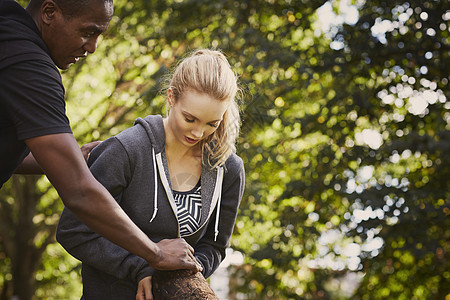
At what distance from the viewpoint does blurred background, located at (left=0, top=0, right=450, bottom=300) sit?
22.2 ft

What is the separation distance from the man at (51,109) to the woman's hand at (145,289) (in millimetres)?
179

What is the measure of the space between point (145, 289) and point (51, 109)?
2.44ft

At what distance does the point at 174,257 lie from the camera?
1.99 metres

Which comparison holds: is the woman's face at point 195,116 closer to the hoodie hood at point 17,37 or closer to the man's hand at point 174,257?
the man's hand at point 174,257

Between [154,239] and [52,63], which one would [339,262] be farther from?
[52,63]

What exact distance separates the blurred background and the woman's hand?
3726 millimetres

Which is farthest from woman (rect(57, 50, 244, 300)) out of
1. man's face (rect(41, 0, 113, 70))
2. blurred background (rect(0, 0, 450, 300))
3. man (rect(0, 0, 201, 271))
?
blurred background (rect(0, 0, 450, 300))

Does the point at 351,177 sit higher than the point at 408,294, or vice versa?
the point at 351,177

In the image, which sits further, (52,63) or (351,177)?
(351,177)

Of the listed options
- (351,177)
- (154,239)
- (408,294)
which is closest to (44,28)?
(154,239)

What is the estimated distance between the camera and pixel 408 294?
→ 8.22 m

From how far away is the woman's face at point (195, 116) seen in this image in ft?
7.64

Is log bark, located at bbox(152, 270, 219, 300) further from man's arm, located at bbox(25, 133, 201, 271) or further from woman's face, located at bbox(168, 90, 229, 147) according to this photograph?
woman's face, located at bbox(168, 90, 229, 147)

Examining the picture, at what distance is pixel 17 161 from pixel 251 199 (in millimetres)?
5522
